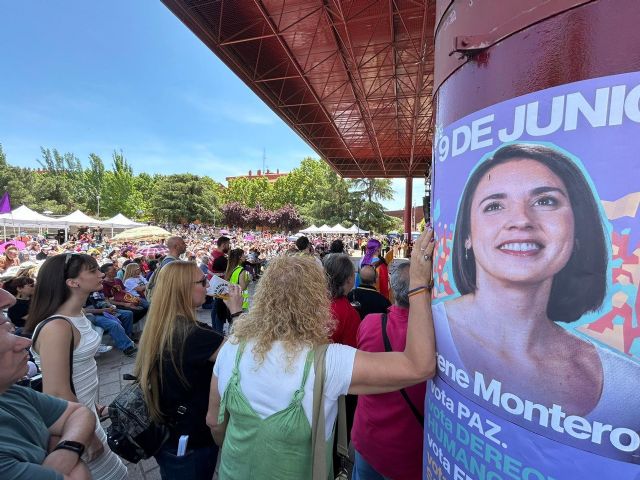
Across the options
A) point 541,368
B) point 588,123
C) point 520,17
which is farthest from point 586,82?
point 541,368

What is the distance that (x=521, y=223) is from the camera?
3.23ft

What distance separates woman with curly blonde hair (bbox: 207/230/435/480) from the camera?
139 centimetres

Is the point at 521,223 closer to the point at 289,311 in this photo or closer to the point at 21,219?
the point at 289,311

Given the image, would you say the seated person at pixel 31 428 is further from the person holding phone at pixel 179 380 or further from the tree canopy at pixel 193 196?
the tree canopy at pixel 193 196

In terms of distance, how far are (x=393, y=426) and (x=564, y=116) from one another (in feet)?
5.35

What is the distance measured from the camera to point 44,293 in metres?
2.39

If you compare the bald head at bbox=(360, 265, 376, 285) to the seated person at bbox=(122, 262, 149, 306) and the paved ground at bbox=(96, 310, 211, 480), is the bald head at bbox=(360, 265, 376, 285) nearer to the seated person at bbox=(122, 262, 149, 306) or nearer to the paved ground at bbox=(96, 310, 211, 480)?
the paved ground at bbox=(96, 310, 211, 480)

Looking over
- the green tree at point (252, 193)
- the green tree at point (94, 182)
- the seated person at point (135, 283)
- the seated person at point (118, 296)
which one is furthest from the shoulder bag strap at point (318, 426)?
the green tree at point (94, 182)

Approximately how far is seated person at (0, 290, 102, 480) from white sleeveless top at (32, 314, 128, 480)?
60cm

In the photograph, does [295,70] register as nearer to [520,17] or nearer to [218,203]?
[520,17]

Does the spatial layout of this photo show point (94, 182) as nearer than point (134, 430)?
No

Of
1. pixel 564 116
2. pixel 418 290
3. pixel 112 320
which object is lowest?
pixel 112 320

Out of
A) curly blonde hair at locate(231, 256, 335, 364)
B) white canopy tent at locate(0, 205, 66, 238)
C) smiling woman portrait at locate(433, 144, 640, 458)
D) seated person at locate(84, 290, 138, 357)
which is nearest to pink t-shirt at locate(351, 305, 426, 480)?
curly blonde hair at locate(231, 256, 335, 364)

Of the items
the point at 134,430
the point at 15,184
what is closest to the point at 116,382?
the point at 134,430
